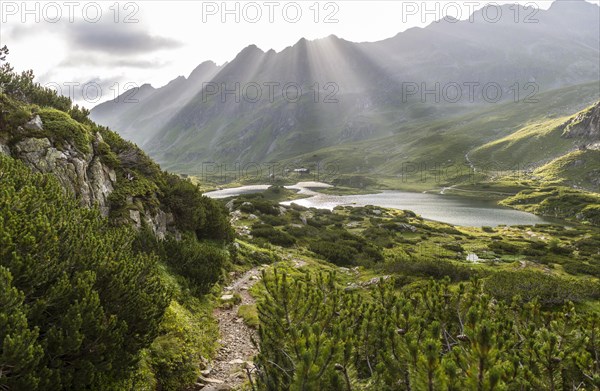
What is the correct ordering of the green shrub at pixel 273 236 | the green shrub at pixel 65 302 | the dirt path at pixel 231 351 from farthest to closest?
the green shrub at pixel 273 236 < the dirt path at pixel 231 351 < the green shrub at pixel 65 302

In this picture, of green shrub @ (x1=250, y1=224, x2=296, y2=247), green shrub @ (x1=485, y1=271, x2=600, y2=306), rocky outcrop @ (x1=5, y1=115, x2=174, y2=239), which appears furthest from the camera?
green shrub @ (x1=250, y1=224, x2=296, y2=247)

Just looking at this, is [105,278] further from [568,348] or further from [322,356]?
[568,348]

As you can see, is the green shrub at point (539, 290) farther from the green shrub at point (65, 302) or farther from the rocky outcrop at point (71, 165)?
the rocky outcrop at point (71, 165)

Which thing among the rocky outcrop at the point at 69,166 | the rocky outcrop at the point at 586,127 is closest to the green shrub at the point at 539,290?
the rocky outcrop at the point at 69,166

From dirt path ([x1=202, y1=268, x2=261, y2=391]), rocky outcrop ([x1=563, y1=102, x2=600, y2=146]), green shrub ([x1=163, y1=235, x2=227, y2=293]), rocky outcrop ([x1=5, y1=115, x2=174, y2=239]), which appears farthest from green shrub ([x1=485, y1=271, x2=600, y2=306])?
rocky outcrop ([x1=563, y1=102, x2=600, y2=146])

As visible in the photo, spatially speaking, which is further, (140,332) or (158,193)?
(158,193)

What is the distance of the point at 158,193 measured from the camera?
20.8 metres

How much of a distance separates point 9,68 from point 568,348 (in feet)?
90.8

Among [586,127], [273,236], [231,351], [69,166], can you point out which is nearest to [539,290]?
[231,351]

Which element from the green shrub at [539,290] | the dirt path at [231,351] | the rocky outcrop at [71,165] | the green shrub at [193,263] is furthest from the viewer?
Answer: the green shrub at [193,263]

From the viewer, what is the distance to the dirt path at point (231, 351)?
1021 cm

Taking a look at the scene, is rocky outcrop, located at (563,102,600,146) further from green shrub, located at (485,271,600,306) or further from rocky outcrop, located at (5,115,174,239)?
rocky outcrop, located at (5,115,174,239)

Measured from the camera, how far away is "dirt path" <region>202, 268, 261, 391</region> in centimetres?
1021

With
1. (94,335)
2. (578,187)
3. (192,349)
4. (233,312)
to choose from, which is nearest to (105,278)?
(94,335)
